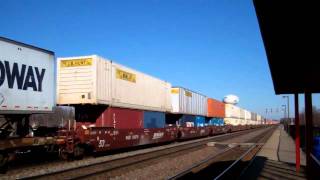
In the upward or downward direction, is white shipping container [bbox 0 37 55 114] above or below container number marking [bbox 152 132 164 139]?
above

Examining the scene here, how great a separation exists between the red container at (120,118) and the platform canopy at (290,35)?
446 inches

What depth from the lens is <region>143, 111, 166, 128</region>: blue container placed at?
77.6 feet

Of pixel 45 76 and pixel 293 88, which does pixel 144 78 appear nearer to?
pixel 45 76

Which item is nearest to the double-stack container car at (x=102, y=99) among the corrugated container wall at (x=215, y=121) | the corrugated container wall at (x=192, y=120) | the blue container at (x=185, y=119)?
the blue container at (x=185, y=119)

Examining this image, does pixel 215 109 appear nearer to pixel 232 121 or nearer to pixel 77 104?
pixel 232 121

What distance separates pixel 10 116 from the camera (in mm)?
12055

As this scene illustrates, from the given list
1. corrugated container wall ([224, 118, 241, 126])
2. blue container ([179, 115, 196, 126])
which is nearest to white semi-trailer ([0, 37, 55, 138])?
blue container ([179, 115, 196, 126])

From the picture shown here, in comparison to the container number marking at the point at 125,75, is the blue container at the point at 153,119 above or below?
below

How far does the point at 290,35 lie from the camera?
5.05 meters

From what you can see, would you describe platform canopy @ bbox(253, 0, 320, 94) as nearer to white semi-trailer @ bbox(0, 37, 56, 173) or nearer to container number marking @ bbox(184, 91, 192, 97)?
white semi-trailer @ bbox(0, 37, 56, 173)

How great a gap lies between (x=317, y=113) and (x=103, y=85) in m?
74.8

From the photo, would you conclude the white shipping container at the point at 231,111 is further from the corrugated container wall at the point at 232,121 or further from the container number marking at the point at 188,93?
the container number marking at the point at 188,93

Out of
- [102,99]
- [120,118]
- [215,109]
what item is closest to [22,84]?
[102,99]

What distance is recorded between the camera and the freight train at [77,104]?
38.0 ft
